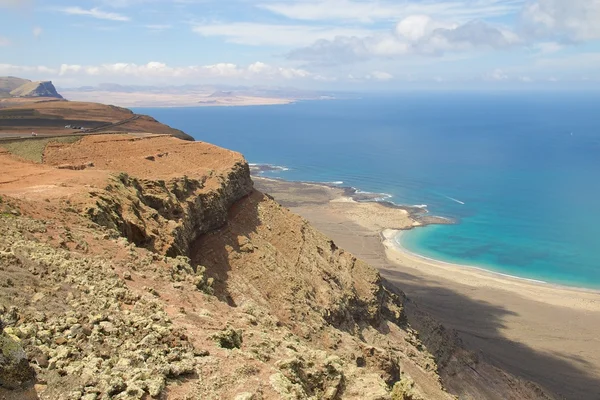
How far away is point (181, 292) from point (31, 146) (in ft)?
79.7

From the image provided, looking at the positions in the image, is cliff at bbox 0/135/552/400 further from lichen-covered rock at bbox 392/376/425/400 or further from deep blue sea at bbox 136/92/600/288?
deep blue sea at bbox 136/92/600/288

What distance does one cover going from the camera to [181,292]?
16.4 m

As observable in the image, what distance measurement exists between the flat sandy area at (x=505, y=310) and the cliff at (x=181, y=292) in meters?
9.11

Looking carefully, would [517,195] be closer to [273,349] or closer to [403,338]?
[403,338]

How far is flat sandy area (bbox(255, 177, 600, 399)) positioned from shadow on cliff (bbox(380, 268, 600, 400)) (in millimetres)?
80

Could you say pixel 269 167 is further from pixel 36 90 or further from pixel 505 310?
pixel 505 310

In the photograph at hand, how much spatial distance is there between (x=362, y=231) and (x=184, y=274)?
6388 centimetres

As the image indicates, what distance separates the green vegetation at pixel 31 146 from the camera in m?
32.6

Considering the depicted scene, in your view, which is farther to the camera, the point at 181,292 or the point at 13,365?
the point at 181,292

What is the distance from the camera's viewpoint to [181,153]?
34.9 meters

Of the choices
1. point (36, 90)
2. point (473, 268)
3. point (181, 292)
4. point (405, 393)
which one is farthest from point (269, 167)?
point (405, 393)

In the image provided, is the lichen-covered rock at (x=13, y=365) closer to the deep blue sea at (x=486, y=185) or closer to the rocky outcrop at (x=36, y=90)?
the deep blue sea at (x=486, y=185)

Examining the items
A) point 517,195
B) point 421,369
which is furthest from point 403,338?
point 517,195

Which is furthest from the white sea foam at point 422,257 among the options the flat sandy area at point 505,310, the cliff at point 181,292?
the cliff at point 181,292
